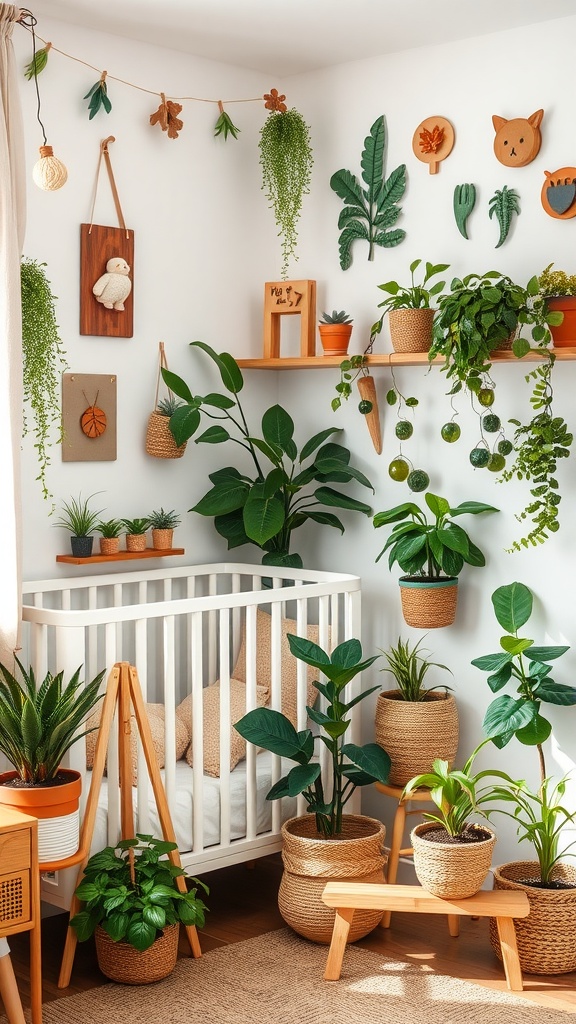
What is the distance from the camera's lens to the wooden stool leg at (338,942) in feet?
10.0

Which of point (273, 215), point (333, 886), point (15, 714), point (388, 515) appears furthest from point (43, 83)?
point (333, 886)

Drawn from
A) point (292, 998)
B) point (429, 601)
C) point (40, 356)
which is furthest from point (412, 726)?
point (40, 356)

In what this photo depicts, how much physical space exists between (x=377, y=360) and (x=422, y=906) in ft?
5.46

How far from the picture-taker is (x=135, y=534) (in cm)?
377

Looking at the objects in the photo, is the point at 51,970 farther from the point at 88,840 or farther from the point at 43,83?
the point at 43,83

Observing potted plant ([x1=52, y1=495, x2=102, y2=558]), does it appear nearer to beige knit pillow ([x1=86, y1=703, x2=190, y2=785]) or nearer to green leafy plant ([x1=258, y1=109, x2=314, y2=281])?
beige knit pillow ([x1=86, y1=703, x2=190, y2=785])

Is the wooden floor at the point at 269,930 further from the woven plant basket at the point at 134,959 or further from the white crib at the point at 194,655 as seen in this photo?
the white crib at the point at 194,655

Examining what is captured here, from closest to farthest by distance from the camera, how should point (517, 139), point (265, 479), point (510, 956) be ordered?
1. point (510, 956)
2. point (517, 139)
3. point (265, 479)

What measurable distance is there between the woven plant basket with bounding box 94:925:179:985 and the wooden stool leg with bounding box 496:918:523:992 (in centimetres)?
85

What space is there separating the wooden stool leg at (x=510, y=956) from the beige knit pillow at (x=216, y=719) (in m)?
0.92

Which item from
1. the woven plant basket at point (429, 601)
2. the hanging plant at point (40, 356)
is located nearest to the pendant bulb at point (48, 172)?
the hanging plant at point (40, 356)

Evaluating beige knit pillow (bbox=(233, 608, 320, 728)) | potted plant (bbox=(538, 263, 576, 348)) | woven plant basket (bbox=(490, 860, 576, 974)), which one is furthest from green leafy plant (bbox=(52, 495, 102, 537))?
woven plant basket (bbox=(490, 860, 576, 974))

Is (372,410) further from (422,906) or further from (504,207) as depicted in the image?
(422,906)

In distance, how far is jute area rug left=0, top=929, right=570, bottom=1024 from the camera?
111 inches
